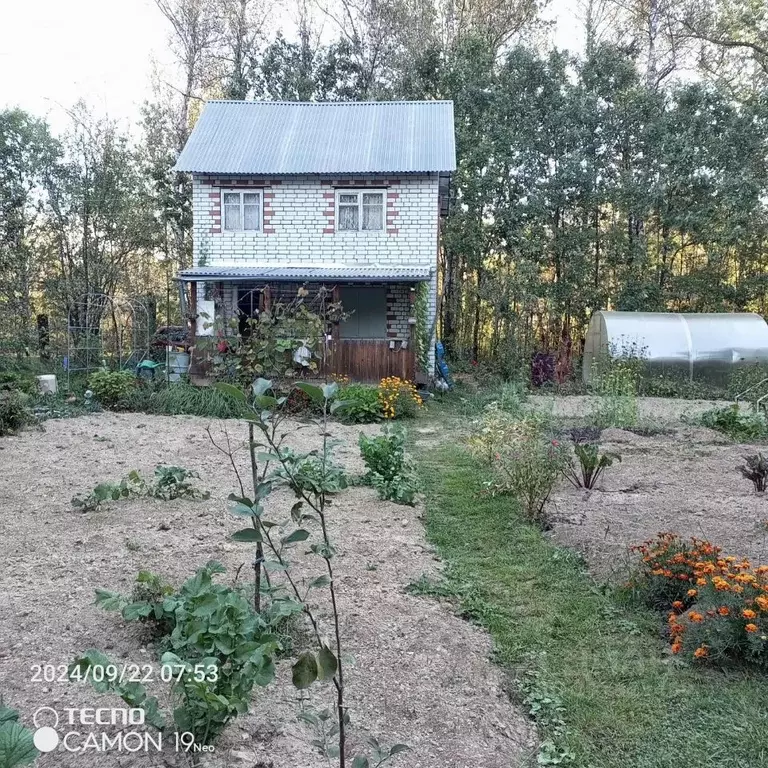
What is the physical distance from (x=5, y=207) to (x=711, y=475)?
16610 mm

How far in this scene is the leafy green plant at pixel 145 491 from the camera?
5180 mm

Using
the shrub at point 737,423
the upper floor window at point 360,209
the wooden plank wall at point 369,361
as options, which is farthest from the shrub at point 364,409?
the upper floor window at point 360,209

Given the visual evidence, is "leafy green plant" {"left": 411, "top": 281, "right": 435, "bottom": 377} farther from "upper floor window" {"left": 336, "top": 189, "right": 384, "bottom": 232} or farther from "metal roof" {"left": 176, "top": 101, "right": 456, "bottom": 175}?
"metal roof" {"left": 176, "top": 101, "right": 456, "bottom": 175}

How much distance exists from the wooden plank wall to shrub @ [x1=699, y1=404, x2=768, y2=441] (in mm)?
5661

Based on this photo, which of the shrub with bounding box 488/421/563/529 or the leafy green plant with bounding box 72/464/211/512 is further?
the shrub with bounding box 488/421/563/529

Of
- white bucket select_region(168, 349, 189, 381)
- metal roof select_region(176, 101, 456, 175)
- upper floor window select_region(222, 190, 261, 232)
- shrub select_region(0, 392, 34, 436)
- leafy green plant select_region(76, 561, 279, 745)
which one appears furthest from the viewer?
upper floor window select_region(222, 190, 261, 232)

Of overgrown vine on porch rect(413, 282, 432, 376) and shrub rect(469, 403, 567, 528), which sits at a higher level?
overgrown vine on porch rect(413, 282, 432, 376)

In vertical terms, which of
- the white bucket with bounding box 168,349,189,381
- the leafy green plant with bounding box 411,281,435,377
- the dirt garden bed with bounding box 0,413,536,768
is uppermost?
the leafy green plant with bounding box 411,281,435,377

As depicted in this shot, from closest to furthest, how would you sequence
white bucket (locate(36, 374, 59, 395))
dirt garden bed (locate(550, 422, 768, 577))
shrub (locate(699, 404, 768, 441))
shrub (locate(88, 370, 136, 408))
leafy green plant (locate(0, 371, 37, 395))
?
dirt garden bed (locate(550, 422, 768, 577)), shrub (locate(699, 404, 768, 441)), shrub (locate(88, 370, 136, 408)), leafy green plant (locate(0, 371, 37, 395)), white bucket (locate(36, 374, 59, 395))

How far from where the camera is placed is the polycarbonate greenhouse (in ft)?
46.0

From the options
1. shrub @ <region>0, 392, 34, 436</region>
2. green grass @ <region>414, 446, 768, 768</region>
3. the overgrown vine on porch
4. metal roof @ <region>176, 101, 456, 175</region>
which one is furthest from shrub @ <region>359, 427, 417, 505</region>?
metal roof @ <region>176, 101, 456, 175</region>

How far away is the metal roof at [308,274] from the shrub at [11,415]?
5.11 meters

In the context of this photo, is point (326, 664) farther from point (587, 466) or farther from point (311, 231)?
point (311, 231)

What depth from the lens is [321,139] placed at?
49.3 feet
